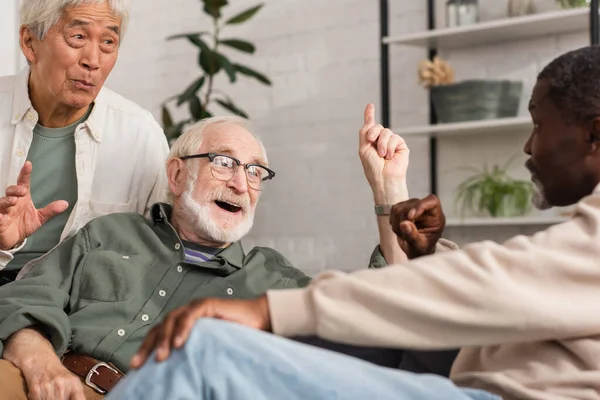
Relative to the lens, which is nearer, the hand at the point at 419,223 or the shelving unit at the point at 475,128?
the hand at the point at 419,223

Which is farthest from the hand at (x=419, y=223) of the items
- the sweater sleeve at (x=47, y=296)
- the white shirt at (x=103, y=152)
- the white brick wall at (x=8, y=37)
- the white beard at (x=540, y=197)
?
the white brick wall at (x=8, y=37)

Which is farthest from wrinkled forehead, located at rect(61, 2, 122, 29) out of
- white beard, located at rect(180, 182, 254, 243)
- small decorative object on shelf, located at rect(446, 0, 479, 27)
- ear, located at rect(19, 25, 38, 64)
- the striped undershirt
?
small decorative object on shelf, located at rect(446, 0, 479, 27)

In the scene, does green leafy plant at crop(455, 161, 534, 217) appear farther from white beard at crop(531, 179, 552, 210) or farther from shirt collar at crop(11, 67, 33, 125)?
white beard at crop(531, 179, 552, 210)

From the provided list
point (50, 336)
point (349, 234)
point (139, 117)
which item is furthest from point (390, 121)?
point (50, 336)

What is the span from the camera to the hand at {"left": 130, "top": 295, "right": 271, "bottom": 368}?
118 cm

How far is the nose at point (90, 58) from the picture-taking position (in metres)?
2.56

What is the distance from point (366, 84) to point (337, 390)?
3351mm

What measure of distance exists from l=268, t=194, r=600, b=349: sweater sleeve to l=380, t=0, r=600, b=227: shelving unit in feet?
8.01

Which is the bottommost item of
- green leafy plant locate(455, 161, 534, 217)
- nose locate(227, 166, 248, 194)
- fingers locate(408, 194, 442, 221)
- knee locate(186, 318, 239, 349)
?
green leafy plant locate(455, 161, 534, 217)

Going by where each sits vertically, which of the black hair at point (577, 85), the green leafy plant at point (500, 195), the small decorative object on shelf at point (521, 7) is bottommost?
the green leafy plant at point (500, 195)

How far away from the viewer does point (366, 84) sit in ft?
14.6

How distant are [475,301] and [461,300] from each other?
0.06ft

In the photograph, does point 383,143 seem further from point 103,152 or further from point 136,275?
point 103,152

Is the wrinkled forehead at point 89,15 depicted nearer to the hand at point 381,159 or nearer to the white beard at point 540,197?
the hand at point 381,159
